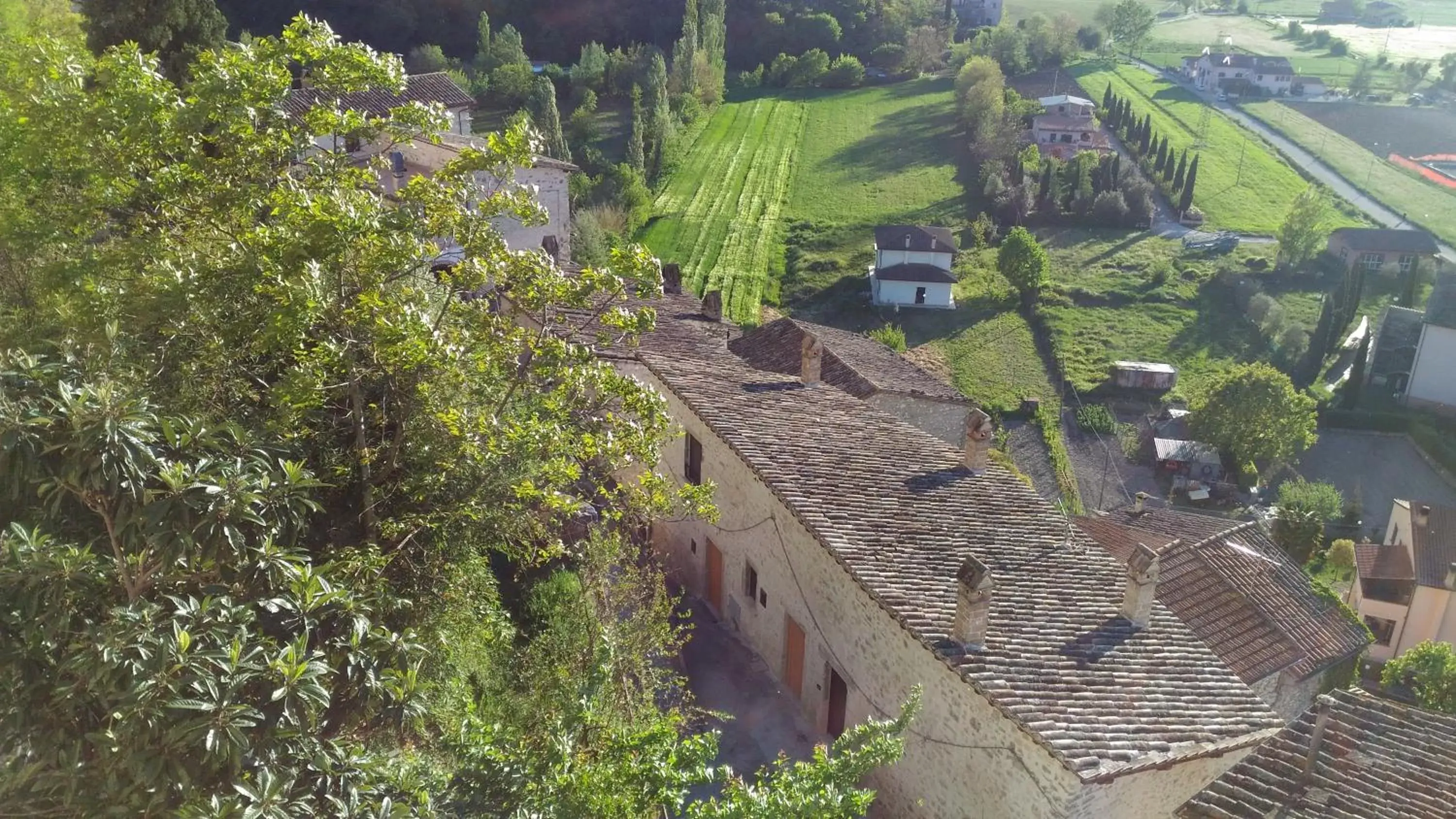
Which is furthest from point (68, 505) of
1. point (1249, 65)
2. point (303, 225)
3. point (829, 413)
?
point (1249, 65)

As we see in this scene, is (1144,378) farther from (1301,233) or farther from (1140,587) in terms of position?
(1140,587)

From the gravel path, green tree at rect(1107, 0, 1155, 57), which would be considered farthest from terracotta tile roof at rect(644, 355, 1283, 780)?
green tree at rect(1107, 0, 1155, 57)

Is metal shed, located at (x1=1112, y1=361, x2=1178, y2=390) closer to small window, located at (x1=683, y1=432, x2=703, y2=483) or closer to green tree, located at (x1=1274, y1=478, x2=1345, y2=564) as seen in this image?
green tree, located at (x1=1274, y1=478, x2=1345, y2=564)

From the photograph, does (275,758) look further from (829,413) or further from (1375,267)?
(1375,267)

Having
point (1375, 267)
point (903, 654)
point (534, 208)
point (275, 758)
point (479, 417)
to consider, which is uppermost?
point (534, 208)

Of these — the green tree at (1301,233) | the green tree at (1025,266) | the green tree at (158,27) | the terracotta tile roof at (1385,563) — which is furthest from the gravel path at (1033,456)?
the green tree at (158,27)

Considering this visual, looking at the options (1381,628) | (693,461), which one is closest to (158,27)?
(693,461)
